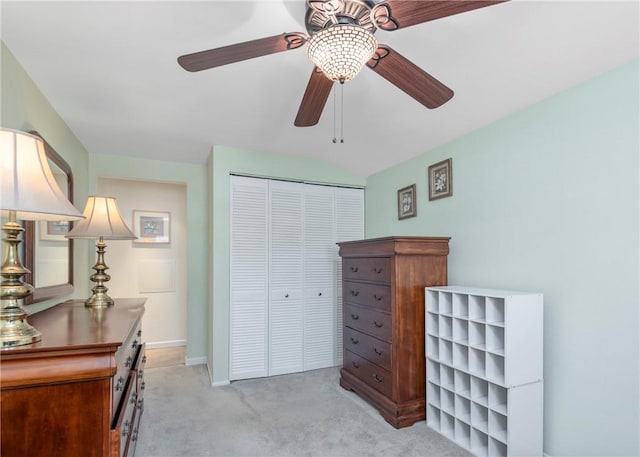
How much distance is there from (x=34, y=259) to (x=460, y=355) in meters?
2.68

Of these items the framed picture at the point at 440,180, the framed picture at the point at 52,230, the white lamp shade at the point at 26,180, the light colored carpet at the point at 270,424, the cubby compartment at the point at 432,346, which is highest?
the framed picture at the point at 440,180

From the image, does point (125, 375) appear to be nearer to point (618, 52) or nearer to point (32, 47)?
point (32, 47)

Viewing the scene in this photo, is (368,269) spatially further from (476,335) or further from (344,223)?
(344,223)

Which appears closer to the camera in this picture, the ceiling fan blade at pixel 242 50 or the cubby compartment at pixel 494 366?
the ceiling fan blade at pixel 242 50

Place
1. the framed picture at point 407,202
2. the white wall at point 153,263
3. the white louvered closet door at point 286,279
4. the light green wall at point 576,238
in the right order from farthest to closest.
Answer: the white wall at point 153,263 → the white louvered closet door at point 286,279 → the framed picture at point 407,202 → the light green wall at point 576,238

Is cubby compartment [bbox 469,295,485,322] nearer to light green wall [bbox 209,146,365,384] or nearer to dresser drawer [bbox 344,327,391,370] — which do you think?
dresser drawer [bbox 344,327,391,370]

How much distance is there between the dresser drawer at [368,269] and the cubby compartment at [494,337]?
29.7 inches

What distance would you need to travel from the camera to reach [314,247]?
381cm

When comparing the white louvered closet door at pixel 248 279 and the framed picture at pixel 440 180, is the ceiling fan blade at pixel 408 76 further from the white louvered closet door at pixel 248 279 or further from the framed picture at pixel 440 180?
the white louvered closet door at pixel 248 279

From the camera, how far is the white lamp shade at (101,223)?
7.04 feet

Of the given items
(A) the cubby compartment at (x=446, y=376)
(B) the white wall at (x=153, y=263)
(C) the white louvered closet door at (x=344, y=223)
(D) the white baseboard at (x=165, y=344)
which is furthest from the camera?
(D) the white baseboard at (x=165, y=344)

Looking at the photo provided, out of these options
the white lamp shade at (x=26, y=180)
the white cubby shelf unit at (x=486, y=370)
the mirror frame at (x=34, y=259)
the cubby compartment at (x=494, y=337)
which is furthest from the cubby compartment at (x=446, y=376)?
the mirror frame at (x=34, y=259)

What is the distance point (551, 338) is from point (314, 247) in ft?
7.44

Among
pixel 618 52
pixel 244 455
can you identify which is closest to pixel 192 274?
pixel 244 455
